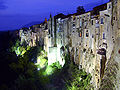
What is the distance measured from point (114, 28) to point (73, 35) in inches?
412

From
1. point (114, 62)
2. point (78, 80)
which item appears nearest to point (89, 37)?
point (114, 62)

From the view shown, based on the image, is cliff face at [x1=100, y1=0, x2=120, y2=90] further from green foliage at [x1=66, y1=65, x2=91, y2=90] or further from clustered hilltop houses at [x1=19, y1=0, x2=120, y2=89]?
green foliage at [x1=66, y1=65, x2=91, y2=90]

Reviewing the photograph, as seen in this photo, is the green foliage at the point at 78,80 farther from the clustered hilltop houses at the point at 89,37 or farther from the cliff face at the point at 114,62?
the cliff face at the point at 114,62

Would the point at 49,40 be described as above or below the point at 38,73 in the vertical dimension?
above

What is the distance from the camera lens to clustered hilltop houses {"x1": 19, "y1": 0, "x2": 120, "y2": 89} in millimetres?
16656

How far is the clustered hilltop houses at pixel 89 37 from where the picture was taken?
54.6 ft

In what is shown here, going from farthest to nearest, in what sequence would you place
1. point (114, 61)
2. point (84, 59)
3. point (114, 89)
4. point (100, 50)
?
point (84, 59) < point (100, 50) < point (114, 61) < point (114, 89)

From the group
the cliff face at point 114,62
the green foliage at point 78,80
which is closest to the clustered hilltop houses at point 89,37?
the cliff face at point 114,62

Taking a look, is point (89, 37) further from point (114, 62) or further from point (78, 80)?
point (78, 80)

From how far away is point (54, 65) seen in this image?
2969 centimetres

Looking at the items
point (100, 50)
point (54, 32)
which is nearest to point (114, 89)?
point (100, 50)

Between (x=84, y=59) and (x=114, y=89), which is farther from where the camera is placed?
(x=84, y=59)

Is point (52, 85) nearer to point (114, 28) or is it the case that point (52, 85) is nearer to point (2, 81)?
point (2, 81)

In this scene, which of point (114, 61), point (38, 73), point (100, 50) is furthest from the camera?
point (38, 73)
